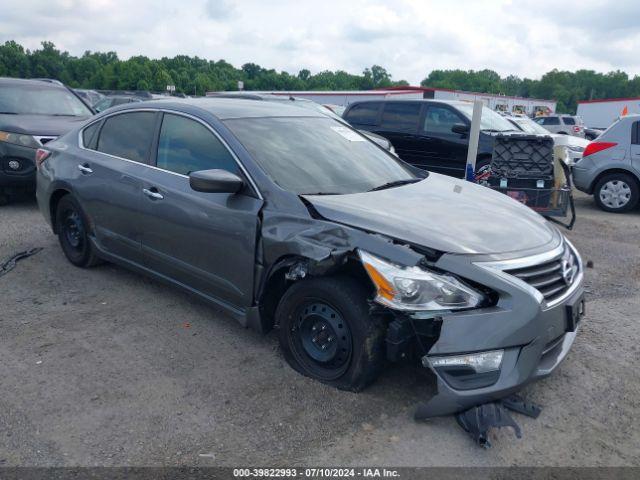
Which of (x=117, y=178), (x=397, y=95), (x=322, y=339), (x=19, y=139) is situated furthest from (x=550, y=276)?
(x=397, y=95)

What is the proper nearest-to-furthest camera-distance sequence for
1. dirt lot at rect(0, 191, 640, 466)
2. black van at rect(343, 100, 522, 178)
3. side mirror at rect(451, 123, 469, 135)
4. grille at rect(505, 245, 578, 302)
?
1. dirt lot at rect(0, 191, 640, 466)
2. grille at rect(505, 245, 578, 302)
3. side mirror at rect(451, 123, 469, 135)
4. black van at rect(343, 100, 522, 178)

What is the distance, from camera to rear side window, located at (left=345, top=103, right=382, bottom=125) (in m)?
11.2

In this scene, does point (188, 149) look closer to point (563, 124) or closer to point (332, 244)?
→ point (332, 244)

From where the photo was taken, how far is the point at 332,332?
3250 mm

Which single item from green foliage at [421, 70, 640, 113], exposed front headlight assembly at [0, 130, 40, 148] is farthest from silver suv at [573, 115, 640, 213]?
green foliage at [421, 70, 640, 113]

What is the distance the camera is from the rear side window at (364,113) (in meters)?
11.2

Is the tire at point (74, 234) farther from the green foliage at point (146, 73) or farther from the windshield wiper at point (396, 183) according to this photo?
the green foliage at point (146, 73)

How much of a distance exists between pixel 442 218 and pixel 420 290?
2.04 feet

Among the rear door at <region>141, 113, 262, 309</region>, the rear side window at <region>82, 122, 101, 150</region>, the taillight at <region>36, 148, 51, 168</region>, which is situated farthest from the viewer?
the taillight at <region>36, 148, 51, 168</region>

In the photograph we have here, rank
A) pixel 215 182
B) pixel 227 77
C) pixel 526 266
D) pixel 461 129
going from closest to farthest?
pixel 526 266 → pixel 215 182 → pixel 461 129 → pixel 227 77

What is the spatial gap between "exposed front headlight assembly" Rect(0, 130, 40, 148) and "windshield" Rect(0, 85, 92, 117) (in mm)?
811

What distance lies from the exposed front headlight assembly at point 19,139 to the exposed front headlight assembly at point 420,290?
645 centimetres

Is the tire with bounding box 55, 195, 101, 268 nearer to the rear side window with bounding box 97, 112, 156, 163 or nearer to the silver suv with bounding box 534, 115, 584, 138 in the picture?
the rear side window with bounding box 97, 112, 156, 163

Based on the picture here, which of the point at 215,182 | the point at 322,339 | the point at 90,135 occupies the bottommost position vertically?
the point at 322,339
